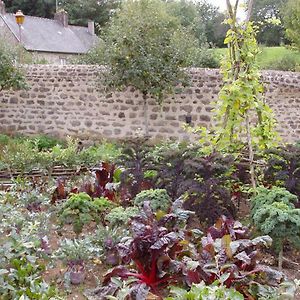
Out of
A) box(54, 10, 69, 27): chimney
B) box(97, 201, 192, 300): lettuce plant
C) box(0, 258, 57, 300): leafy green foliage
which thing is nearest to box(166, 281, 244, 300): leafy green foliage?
box(97, 201, 192, 300): lettuce plant

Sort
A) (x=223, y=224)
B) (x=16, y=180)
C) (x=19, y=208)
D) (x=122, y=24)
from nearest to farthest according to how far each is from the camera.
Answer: (x=223, y=224), (x=19, y=208), (x=16, y=180), (x=122, y=24)

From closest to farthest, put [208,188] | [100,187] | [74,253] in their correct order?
[74,253] < [208,188] < [100,187]

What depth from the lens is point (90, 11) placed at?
1235 inches

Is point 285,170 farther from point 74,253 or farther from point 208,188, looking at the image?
point 74,253

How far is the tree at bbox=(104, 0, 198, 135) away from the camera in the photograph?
11820 millimetres

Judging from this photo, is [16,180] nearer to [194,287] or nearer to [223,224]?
[223,224]

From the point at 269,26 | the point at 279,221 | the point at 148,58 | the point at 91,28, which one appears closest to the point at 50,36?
the point at 91,28

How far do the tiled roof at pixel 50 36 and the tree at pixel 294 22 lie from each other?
849cm

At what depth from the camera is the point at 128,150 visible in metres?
6.46

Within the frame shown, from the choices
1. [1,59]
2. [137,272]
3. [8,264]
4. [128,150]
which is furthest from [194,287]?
[1,59]

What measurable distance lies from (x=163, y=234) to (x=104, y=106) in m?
8.74

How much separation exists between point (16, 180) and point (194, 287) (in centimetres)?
428

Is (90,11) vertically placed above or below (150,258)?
above

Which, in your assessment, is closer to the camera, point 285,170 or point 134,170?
point 285,170
